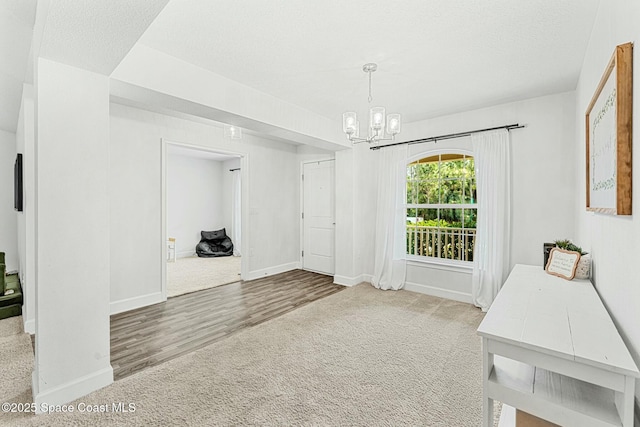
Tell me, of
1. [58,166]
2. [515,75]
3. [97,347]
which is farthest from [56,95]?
[515,75]

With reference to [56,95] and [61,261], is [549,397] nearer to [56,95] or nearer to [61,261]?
[61,261]

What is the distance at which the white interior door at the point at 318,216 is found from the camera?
217 inches

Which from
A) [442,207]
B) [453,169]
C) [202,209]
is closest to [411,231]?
[442,207]

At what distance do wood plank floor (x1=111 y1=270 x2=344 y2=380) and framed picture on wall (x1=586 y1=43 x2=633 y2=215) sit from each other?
3060 mm

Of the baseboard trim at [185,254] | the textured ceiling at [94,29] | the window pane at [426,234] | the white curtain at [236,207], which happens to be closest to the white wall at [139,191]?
the textured ceiling at [94,29]

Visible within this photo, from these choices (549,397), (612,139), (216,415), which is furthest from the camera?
(216,415)

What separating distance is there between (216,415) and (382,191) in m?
3.55

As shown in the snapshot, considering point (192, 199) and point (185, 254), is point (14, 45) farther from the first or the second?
point (185, 254)

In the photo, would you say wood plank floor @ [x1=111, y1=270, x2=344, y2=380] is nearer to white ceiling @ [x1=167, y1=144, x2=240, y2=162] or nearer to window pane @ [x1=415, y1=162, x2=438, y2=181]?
window pane @ [x1=415, y1=162, x2=438, y2=181]

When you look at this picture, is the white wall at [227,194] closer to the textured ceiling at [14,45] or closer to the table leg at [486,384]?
the textured ceiling at [14,45]

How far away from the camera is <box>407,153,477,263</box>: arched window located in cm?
403

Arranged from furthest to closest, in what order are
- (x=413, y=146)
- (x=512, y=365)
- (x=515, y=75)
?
(x=413, y=146)
(x=515, y=75)
(x=512, y=365)

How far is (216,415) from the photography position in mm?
1812

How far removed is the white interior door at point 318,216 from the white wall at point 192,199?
130 inches
